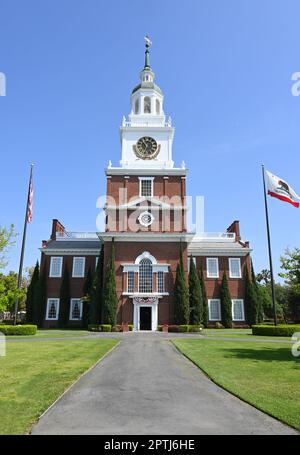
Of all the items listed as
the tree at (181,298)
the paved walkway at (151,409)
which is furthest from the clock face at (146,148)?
the paved walkway at (151,409)

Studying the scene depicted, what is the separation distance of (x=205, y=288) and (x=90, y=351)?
2803 cm

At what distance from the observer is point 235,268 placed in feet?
152

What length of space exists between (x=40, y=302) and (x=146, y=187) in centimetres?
2007

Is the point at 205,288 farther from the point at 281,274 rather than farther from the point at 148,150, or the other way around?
the point at 281,274

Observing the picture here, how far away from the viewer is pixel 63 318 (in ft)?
144

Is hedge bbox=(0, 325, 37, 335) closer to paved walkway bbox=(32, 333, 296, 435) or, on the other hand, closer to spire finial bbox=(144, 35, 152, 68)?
paved walkway bbox=(32, 333, 296, 435)

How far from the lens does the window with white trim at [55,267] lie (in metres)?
46.4

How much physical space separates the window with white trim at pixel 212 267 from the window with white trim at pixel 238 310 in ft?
13.7

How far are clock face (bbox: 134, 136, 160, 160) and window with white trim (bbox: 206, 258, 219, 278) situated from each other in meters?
16.1

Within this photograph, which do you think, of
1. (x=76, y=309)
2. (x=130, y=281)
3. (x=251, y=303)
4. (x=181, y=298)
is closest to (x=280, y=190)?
(x=181, y=298)

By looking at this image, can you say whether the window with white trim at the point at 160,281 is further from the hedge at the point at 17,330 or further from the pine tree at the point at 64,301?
the hedge at the point at 17,330

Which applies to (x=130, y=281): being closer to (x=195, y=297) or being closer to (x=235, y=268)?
(x=195, y=297)

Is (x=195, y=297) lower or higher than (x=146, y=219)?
lower
